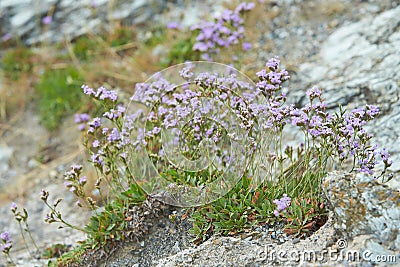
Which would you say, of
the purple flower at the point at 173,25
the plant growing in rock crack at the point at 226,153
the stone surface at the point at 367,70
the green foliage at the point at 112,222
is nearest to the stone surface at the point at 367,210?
the plant growing in rock crack at the point at 226,153

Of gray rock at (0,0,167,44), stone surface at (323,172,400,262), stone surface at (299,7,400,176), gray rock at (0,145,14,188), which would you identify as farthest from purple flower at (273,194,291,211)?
gray rock at (0,0,167,44)

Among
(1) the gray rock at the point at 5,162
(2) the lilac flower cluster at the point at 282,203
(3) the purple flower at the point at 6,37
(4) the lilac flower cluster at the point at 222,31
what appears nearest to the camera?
(2) the lilac flower cluster at the point at 282,203

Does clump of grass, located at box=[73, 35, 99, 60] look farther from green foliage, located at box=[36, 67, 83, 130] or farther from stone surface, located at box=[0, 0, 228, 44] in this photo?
green foliage, located at box=[36, 67, 83, 130]

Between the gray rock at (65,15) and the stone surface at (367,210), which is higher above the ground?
the gray rock at (65,15)

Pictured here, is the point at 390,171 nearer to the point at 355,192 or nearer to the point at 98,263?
the point at 355,192

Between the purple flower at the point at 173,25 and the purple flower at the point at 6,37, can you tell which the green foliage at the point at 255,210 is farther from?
the purple flower at the point at 6,37

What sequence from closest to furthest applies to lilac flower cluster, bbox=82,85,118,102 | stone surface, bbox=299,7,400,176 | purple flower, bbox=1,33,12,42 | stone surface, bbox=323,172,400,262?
stone surface, bbox=323,172,400,262 → lilac flower cluster, bbox=82,85,118,102 → stone surface, bbox=299,7,400,176 → purple flower, bbox=1,33,12,42
